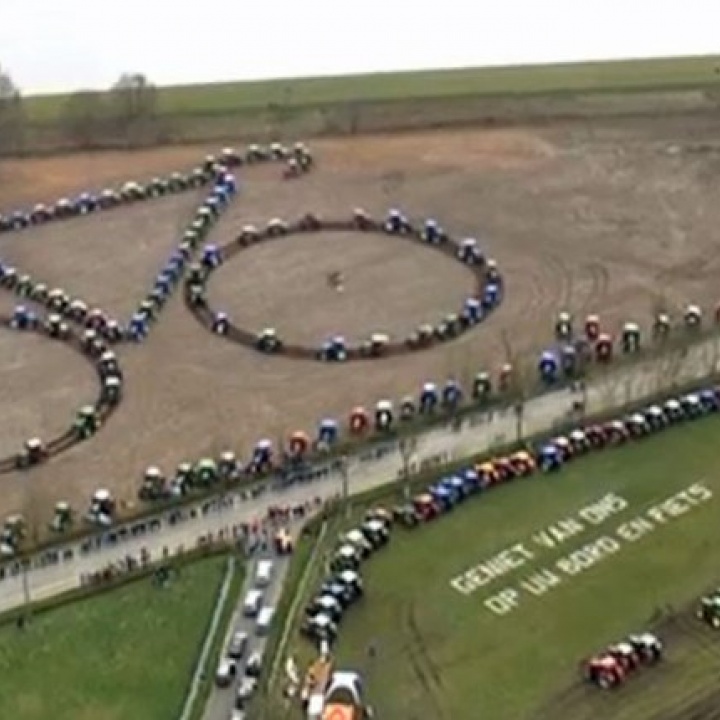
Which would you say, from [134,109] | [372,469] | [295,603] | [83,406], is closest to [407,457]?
[372,469]

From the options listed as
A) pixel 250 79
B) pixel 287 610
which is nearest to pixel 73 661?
pixel 287 610

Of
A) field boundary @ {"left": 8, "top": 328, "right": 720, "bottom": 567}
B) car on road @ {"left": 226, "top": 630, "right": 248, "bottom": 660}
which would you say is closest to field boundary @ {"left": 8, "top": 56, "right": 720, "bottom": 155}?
field boundary @ {"left": 8, "top": 328, "right": 720, "bottom": 567}

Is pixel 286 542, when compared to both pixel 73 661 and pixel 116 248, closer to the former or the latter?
pixel 73 661

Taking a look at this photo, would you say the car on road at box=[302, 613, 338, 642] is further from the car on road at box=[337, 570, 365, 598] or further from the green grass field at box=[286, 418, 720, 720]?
the car on road at box=[337, 570, 365, 598]

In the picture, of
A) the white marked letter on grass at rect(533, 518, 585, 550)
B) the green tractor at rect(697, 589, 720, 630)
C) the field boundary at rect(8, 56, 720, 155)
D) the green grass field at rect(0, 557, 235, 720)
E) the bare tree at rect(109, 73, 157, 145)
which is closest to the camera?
the green grass field at rect(0, 557, 235, 720)

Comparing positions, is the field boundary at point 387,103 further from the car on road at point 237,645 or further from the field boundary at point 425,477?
the car on road at point 237,645

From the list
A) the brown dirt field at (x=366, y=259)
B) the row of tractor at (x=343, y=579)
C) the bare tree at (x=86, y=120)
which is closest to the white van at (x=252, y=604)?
the row of tractor at (x=343, y=579)

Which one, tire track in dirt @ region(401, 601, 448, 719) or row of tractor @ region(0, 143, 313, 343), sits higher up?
row of tractor @ region(0, 143, 313, 343)
